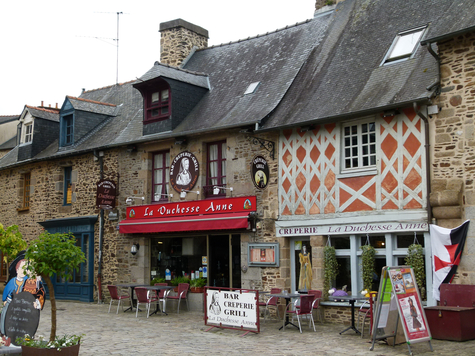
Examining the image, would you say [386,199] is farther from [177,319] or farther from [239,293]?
[177,319]

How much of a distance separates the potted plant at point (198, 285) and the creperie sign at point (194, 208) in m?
1.58

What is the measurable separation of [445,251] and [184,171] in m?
6.60

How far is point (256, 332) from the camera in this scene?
931cm

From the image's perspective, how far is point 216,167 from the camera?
42.9ft

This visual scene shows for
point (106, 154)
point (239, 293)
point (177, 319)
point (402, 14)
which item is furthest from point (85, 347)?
point (402, 14)

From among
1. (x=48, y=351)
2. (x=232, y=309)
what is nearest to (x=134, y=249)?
(x=232, y=309)

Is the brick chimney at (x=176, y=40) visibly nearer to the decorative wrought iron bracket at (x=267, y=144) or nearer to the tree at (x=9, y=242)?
the decorative wrought iron bracket at (x=267, y=144)

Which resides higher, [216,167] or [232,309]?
[216,167]

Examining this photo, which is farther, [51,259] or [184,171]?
[184,171]

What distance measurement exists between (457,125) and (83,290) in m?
10.8

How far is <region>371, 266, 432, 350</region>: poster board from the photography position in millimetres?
7531

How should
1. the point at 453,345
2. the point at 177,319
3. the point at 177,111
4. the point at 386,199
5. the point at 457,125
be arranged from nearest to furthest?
the point at 453,345 < the point at 457,125 < the point at 386,199 < the point at 177,319 < the point at 177,111

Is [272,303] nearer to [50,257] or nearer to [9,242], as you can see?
[9,242]

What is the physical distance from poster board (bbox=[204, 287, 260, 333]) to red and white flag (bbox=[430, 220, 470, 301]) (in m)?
2.97
